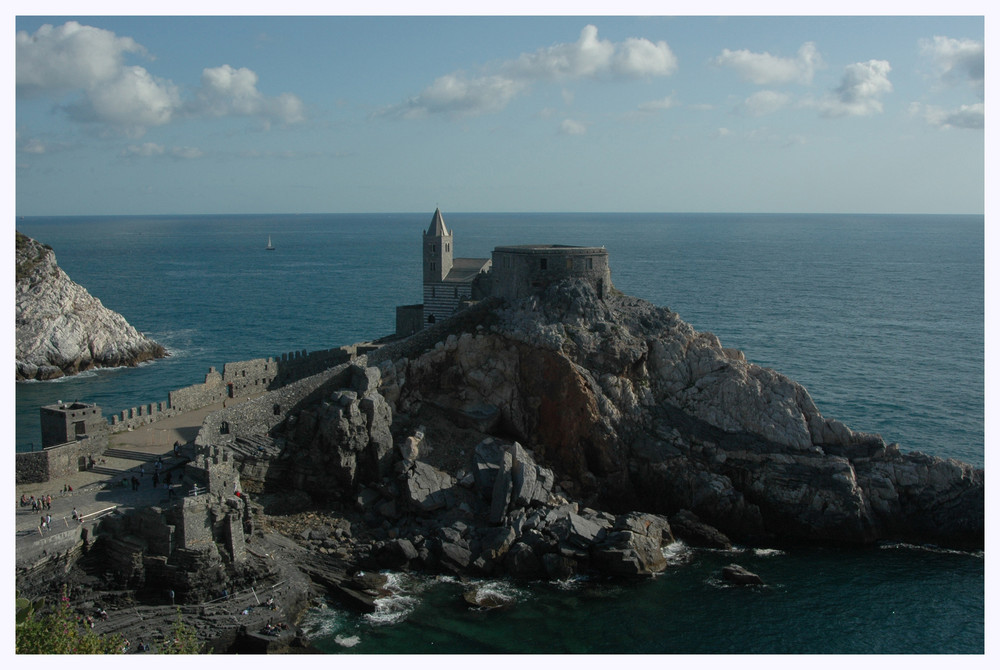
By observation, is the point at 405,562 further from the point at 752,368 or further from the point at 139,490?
the point at 752,368

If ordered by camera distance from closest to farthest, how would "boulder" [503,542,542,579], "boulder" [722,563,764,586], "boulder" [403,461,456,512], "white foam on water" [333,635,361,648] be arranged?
"white foam on water" [333,635,361,648] < "boulder" [722,563,764,586] < "boulder" [503,542,542,579] < "boulder" [403,461,456,512]

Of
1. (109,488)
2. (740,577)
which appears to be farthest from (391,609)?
(740,577)

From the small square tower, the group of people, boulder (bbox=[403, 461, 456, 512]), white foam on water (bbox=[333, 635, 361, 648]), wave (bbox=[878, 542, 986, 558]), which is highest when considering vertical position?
the small square tower

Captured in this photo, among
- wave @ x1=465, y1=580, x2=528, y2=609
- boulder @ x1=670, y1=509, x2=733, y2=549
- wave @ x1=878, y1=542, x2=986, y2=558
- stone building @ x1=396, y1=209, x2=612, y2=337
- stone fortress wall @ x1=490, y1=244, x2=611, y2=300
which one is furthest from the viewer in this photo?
stone building @ x1=396, y1=209, x2=612, y2=337

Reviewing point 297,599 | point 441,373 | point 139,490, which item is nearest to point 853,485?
point 441,373

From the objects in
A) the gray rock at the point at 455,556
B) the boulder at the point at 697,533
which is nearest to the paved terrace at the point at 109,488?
the gray rock at the point at 455,556

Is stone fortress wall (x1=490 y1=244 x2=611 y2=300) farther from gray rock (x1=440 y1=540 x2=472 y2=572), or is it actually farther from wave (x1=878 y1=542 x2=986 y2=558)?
wave (x1=878 y1=542 x2=986 y2=558)

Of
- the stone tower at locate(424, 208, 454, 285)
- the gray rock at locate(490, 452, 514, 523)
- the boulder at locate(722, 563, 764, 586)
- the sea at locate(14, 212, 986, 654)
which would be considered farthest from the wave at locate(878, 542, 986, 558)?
the stone tower at locate(424, 208, 454, 285)
